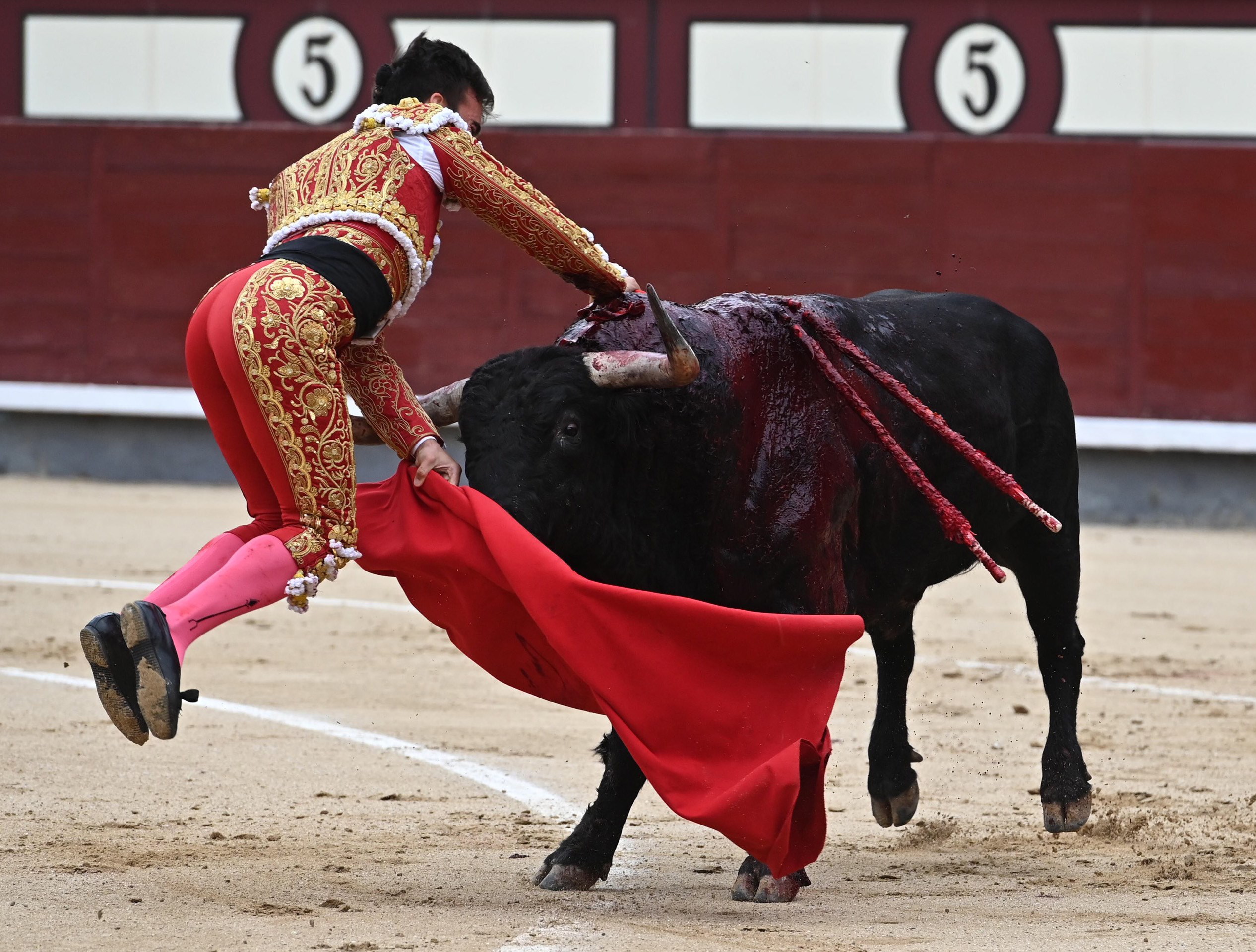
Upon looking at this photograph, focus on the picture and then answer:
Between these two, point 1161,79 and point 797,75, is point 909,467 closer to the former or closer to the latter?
point 797,75

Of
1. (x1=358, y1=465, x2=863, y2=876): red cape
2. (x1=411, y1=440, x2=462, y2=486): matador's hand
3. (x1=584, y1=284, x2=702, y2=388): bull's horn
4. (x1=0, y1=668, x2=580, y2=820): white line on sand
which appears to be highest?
(x1=584, y1=284, x2=702, y2=388): bull's horn

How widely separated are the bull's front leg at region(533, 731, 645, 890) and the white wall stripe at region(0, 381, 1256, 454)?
19.2ft

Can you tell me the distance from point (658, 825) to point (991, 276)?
19.1 ft

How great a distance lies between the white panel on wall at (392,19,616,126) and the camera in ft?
30.3

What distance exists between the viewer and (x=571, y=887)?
9.67ft

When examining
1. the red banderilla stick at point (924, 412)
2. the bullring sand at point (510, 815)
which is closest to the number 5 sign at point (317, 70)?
the bullring sand at point (510, 815)

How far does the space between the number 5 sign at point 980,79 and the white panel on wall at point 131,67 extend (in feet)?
11.7

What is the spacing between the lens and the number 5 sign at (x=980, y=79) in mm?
9086

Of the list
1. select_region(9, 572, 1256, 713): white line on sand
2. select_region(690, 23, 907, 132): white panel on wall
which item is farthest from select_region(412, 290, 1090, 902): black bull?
select_region(690, 23, 907, 132): white panel on wall

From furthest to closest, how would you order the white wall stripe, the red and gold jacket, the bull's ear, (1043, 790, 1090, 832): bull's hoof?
the white wall stripe, (1043, 790, 1090, 832): bull's hoof, the bull's ear, the red and gold jacket

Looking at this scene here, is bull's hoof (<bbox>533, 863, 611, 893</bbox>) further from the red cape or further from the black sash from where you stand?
the black sash

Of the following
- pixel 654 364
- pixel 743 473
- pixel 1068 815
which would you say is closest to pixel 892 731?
pixel 1068 815

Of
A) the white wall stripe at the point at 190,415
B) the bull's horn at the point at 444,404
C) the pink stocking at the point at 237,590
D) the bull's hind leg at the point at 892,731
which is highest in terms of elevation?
the bull's horn at the point at 444,404

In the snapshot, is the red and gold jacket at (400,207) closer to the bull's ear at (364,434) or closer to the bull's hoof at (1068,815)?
the bull's ear at (364,434)
